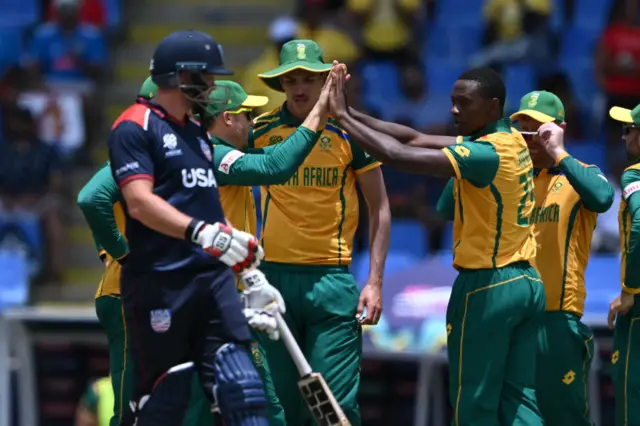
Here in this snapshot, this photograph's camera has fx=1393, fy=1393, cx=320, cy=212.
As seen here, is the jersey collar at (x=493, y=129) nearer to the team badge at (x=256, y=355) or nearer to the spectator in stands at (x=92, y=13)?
the team badge at (x=256, y=355)

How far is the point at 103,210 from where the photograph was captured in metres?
7.53

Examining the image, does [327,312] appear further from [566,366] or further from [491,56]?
[491,56]

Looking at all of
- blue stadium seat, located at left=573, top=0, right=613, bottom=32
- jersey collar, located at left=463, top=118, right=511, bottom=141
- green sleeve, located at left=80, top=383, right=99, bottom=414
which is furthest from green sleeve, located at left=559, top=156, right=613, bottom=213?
blue stadium seat, located at left=573, top=0, right=613, bottom=32

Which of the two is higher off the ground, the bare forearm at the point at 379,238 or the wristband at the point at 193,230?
the wristband at the point at 193,230

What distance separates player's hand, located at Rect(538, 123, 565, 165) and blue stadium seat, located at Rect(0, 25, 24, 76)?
30.0 ft

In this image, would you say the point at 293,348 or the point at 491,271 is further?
the point at 491,271

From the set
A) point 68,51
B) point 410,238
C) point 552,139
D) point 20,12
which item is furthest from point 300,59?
point 20,12

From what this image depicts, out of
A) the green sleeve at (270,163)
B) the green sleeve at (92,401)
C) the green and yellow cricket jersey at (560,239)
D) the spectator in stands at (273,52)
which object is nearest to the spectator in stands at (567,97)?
the spectator in stands at (273,52)

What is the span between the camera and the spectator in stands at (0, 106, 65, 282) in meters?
13.8

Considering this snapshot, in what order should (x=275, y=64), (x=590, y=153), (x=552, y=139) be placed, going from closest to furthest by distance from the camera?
(x=552, y=139)
(x=590, y=153)
(x=275, y=64)

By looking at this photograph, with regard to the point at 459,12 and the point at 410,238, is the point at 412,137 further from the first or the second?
the point at 459,12

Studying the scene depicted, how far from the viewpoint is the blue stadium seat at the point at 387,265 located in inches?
445

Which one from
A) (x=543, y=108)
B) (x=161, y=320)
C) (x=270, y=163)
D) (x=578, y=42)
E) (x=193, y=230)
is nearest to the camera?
(x=193, y=230)

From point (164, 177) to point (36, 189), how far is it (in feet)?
26.6
